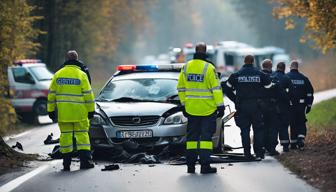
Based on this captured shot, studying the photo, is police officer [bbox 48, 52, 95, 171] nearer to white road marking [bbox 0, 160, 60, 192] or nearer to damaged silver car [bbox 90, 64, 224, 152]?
white road marking [bbox 0, 160, 60, 192]

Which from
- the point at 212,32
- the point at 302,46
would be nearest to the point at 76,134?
the point at 302,46

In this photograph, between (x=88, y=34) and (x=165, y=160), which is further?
(x=88, y=34)

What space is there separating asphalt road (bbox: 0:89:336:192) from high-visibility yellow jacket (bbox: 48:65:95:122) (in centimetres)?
83

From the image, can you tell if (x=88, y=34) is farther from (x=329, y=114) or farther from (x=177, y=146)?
(x=177, y=146)

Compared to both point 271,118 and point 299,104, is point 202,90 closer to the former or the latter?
point 271,118

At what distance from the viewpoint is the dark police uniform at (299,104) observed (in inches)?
621

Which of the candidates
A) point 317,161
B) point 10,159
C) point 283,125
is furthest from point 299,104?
point 10,159

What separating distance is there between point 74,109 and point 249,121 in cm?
300

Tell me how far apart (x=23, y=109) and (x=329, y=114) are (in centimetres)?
931

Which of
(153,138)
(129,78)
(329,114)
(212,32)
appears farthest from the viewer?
(212,32)

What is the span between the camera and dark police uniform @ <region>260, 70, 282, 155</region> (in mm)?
14906

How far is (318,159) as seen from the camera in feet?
43.6

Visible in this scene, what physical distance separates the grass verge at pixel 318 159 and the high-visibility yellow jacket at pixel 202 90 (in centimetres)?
150

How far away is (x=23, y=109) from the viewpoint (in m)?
27.3
